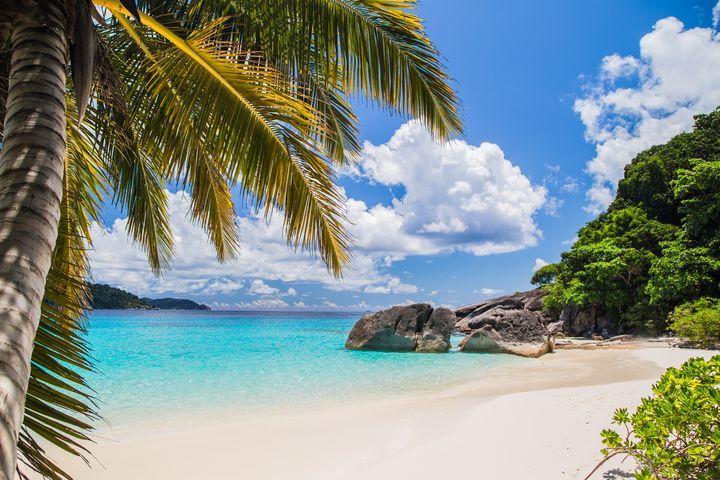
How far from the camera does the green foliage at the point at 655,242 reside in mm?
18062

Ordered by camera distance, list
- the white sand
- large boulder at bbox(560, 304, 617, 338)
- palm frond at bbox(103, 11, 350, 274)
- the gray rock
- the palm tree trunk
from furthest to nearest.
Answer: the gray rock
large boulder at bbox(560, 304, 617, 338)
the white sand
palm frond at bbox(103, 11, 350, 274)
the palm tree trunk

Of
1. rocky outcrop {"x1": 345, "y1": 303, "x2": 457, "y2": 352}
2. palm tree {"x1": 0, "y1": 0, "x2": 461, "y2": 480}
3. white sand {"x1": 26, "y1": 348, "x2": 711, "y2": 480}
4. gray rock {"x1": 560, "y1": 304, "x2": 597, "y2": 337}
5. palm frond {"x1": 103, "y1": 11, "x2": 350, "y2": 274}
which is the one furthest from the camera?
gray rock {"x1": 560, "y1": 304, "x2": 597, "y2": 337}

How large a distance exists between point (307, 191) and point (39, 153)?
1.86 meters

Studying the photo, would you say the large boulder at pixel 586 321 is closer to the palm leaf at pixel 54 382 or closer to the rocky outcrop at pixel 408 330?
the rocky outcrop at pixel 408 330

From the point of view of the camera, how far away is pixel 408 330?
20297 millimetres


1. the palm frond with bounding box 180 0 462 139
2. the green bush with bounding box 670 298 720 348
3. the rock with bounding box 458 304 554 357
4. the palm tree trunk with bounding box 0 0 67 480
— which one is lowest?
the rock with bounding box 458 304 554 357

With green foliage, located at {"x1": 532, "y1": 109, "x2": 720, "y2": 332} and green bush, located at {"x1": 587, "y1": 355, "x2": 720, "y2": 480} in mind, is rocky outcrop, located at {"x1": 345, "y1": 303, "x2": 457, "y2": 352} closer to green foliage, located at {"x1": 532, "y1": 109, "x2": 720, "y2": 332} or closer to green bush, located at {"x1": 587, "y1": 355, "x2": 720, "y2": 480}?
green foliage, located at {"x1": 532, "y1": 109, "x2": 720, "y2": 332}

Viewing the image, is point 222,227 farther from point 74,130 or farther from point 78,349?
point 78,349

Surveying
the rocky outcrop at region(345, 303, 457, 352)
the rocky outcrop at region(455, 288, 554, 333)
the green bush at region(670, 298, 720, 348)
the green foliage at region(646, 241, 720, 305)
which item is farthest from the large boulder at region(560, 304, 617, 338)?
the rocky outcrop at region(345, 303, 457, 352)

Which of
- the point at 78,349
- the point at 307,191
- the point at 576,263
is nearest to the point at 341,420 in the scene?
the point at 307,191

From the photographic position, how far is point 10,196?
175 centimetres

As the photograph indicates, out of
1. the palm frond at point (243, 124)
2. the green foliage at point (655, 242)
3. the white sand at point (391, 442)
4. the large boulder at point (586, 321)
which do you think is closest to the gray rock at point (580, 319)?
the large boulder at point (586, 321)

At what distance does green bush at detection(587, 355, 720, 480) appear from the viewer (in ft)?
6.93

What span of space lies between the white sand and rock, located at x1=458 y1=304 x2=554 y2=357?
9.71 metres
